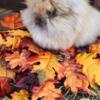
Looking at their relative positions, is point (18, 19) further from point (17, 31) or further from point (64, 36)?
point (64, 36)

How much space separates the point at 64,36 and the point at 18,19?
30 cm

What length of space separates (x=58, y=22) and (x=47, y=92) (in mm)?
284

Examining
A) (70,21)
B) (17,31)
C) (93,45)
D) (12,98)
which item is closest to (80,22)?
(70,21)

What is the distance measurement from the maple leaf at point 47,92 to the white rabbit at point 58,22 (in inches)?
6.4

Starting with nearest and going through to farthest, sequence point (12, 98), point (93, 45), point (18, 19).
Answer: point (12, 98) → point (93, 45) → point (18, 19)

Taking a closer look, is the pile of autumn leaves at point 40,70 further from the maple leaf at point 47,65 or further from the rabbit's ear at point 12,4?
the rabbit's ear at point 12,4

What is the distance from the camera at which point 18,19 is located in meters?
1.69

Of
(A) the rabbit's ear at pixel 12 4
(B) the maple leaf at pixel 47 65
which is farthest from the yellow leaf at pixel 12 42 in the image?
(A) the rabbit's ear at pixel 12 4

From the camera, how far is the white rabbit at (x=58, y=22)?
56.9 inches

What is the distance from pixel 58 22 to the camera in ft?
4.84

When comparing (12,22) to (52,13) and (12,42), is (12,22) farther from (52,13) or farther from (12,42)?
(52,13)

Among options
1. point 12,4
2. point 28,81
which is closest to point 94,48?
point 28,81

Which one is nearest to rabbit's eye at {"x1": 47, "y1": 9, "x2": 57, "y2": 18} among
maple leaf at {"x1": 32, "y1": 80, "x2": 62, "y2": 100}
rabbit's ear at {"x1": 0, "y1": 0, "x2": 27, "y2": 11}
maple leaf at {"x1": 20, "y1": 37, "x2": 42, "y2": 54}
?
maple leaf at {"x1": 20, "y1": 37, "x2": 42, "y2": 54}

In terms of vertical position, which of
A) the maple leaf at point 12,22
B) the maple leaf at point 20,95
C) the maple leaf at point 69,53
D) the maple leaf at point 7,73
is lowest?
the maple leaf at point 20,95
